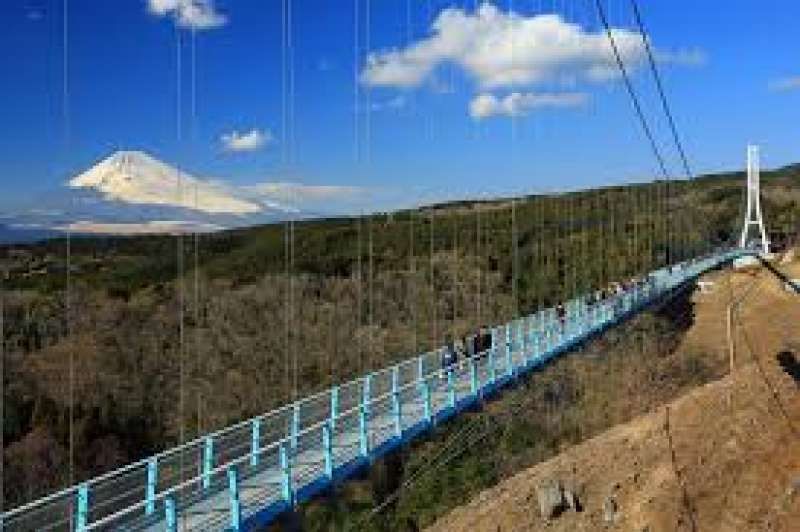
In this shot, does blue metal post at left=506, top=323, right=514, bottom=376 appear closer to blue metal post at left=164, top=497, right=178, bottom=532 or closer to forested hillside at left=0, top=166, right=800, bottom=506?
forested hillside at left=0, top=166, right=800, bottom=506

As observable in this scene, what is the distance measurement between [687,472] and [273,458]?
71.6 ft

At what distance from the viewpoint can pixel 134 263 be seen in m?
64.9

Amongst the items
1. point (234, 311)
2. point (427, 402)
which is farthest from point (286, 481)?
point (234, 311)

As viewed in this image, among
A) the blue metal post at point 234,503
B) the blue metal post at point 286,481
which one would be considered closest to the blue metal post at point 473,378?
the blue metal post at point 286,481

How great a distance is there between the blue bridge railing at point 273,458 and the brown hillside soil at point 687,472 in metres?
6.60

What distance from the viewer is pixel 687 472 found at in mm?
37750

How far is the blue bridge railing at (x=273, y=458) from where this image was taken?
13.6 m

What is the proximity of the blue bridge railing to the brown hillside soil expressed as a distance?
21.6 ft

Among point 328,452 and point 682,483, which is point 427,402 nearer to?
point 328,452

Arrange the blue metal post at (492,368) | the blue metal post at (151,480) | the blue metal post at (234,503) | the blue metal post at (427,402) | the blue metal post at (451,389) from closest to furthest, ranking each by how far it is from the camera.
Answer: the blue metal post at (151,480) < the blue metal post at (234,503) < the blue metal post at (427,402) < the blue metal post at (451,389) < the blue metal post at (492,368)

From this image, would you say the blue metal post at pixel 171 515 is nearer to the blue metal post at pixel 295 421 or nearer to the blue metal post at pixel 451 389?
the blue metal post at pixel 295 421

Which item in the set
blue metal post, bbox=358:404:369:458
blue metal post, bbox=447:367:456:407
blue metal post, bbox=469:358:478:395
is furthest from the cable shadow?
blue metal post, bbox=358:404:369:458

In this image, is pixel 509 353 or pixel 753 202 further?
pixel 753 202

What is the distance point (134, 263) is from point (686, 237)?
→ 47.3 meters
